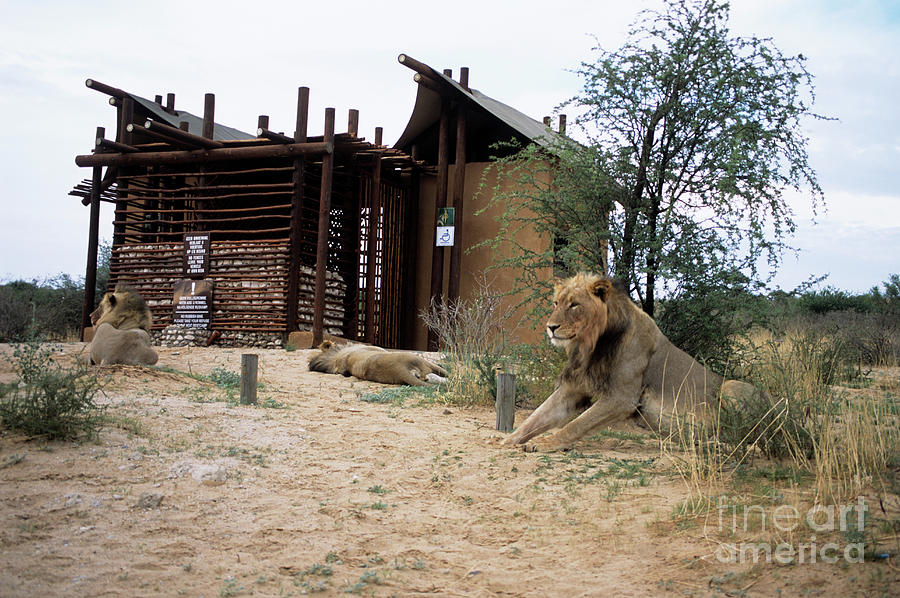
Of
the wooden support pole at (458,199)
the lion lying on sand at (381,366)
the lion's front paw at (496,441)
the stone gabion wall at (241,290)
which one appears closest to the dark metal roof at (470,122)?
the wooden support pole at (458,199)

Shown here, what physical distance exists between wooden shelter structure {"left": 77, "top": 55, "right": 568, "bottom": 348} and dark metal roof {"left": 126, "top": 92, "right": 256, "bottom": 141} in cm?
9

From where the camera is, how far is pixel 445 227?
1620 cm

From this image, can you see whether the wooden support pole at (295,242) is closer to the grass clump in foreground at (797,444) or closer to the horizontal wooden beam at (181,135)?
the horizontal wooden beam at (181,135)

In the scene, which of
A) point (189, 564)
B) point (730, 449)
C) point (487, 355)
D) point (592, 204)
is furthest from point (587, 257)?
point (189, 564)

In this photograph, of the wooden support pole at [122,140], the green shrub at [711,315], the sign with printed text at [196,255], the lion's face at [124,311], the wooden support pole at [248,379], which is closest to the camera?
the wooden support pole at [248,379]

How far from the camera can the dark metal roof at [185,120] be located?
18766 mm

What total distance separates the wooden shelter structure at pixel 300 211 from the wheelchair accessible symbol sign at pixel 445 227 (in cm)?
16

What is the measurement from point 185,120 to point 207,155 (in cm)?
436

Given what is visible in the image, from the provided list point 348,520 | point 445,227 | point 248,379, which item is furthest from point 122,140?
point 348,520

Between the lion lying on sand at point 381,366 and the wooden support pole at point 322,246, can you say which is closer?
the lion lying on sand at point 381,366

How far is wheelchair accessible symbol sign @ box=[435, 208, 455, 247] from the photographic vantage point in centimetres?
1619

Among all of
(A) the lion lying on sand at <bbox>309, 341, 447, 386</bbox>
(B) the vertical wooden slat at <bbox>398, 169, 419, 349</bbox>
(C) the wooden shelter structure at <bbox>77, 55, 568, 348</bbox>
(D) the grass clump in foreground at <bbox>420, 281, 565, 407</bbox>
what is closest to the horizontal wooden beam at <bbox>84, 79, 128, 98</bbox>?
(C) the wooden shelter structure at <bbox>77, 55, 568, 348</bbox>

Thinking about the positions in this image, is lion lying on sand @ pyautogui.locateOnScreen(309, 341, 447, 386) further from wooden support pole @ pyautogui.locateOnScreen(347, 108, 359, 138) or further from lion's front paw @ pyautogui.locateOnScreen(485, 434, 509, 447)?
wooden support pole @ pyautogui.locateOnScreen(347, 108, 359, 138)

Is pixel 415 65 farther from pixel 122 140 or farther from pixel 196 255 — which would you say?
pixel 122 140
